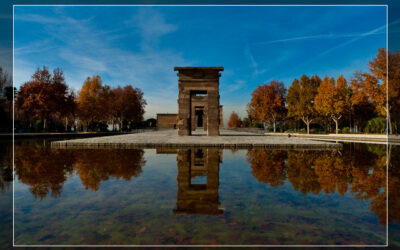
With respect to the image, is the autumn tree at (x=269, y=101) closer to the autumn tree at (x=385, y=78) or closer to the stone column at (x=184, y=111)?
the autumn tree at (x=385, y=78)

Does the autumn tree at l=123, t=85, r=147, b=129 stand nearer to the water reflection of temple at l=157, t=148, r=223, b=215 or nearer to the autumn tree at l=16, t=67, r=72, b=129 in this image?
the autumn tree at l=16, t=67, r=72, b=129

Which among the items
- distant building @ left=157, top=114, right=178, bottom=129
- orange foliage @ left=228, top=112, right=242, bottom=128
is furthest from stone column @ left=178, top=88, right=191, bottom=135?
orange foliage @ left=228, top=112, right=242, bottom=128

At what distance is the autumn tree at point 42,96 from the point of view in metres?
35.2

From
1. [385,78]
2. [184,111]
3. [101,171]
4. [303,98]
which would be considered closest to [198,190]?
[101,171]

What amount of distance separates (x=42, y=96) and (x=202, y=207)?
134 ft

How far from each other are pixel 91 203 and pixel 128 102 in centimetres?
5044

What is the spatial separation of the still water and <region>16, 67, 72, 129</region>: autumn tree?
35.2m

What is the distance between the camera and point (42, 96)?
35.4 m

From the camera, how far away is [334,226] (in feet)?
10.4

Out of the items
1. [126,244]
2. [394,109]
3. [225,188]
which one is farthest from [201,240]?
[394,109]

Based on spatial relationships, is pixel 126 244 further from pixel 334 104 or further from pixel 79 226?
pixel 334 104

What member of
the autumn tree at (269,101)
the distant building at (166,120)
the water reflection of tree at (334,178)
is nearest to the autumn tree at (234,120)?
the distant building at (166,120)

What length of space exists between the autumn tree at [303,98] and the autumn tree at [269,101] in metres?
2.29

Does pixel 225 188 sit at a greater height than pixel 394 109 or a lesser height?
lesser
